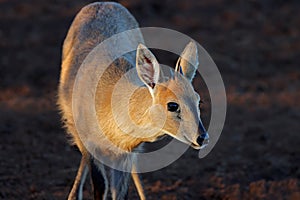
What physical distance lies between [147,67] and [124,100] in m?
0.50

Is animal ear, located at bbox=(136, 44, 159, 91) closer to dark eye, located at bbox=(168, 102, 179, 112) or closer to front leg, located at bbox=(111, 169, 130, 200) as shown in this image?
dark eye, located at bbox=(168, 102, 179, 112)

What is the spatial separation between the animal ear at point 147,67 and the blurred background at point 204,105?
87.3 inches

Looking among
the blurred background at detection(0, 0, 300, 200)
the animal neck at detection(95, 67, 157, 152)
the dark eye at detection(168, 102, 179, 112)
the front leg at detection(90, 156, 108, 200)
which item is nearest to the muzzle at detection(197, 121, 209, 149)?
the dark eye at detection(168, 102, 179, 112)

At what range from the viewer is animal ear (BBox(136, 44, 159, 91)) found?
17.1ft

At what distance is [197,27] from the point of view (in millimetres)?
13891

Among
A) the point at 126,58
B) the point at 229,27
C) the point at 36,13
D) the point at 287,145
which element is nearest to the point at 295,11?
the point at 229,27

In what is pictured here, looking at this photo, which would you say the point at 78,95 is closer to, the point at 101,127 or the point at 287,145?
the point at 101,127

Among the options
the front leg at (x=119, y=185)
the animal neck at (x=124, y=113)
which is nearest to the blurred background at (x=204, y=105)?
the front leg at (x=119, y=185)

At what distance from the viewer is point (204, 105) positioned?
1027 centimetres

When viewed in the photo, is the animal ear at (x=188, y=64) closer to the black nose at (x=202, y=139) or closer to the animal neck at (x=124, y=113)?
the animal neck at (x=124, y=113)

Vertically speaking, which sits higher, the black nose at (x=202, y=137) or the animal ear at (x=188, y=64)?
the animal ear at (x=188, y=64)

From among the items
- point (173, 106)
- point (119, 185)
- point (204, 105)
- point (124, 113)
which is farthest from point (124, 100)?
point (204, 105)

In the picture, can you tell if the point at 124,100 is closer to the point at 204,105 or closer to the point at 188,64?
the point at 188,64

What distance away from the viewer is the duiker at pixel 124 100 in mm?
5168
